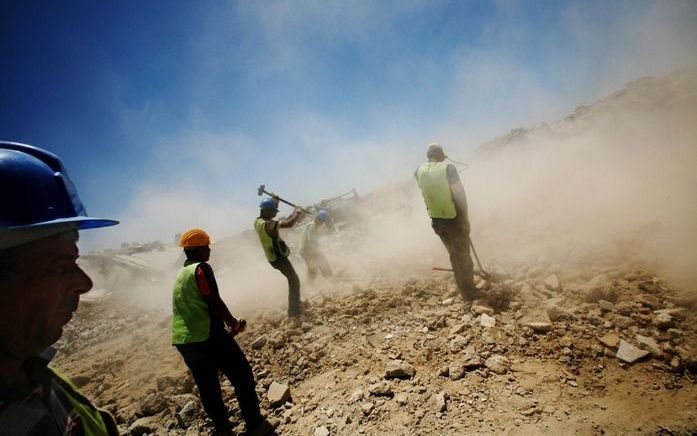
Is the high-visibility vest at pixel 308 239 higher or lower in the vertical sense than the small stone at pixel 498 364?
higher

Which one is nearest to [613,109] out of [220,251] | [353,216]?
[353,216]

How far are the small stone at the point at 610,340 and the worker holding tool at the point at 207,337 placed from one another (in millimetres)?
3436

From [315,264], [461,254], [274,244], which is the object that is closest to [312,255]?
[315,264]

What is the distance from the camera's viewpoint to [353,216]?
16.8 meters

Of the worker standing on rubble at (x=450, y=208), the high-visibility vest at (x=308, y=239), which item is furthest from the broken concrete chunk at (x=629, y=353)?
the high-visibility vest at (x=308, y=239)

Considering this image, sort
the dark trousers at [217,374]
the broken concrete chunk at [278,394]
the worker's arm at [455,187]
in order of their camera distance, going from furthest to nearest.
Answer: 1. the worker's arm at [455,187]
2. the broken concrete chunk at [278,394]
3. the dark trousers at [217,374]

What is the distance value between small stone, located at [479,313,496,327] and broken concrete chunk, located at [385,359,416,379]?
109 cm

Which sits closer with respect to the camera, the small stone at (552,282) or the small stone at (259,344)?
the small stone at (552,282)

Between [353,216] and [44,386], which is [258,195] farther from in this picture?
[353,216]

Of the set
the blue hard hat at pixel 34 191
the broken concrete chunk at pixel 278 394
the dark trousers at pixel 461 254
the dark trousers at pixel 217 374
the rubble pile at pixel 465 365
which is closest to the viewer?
the blue hard hat at pixel 34 191

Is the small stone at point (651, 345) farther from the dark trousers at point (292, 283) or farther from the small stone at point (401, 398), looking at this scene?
the dark trousers at point (292, 283)

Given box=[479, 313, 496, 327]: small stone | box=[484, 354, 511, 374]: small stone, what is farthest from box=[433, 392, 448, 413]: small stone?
box=[479, 313, 496, 327]: small stone

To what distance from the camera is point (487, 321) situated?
3727 millimetres

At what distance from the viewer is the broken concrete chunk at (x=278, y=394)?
11.5ft
